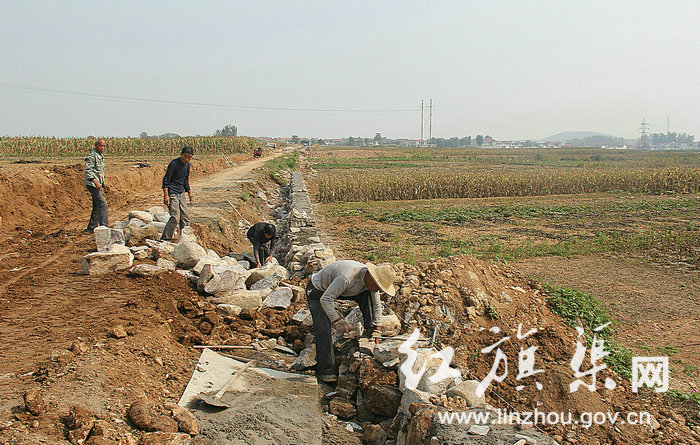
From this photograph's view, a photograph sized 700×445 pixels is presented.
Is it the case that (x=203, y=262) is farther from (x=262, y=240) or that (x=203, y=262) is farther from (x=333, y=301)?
(x=333, y=301)

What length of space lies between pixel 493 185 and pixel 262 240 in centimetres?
1743

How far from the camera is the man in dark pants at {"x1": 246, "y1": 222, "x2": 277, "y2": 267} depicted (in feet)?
24.5

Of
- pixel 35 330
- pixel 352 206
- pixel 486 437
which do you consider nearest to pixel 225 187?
pixel 352 206

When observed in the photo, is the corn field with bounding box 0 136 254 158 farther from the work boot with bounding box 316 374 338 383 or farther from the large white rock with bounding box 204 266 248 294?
the work boot with bounding box 316 374 338 383

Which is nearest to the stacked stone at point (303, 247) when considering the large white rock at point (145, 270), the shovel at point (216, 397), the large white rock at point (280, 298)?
the large white rock at point (280, 298)

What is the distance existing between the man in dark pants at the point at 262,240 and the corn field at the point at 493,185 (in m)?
12.0

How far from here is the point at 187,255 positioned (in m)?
7.00

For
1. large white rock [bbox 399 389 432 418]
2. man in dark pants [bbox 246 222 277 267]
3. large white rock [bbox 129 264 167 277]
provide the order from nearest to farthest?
large white rock [bbox 399 389 432 418], large white rock [bbox 129 264 167 277], man in dark pants [bbox 246 222 277 267]

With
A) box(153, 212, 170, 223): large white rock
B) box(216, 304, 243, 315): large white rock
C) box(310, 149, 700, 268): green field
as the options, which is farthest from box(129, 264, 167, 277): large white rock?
box(310, 149, 700, 268): green field

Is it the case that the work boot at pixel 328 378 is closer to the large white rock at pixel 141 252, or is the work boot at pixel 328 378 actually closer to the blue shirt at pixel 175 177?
the large white rock at pixel 141 252

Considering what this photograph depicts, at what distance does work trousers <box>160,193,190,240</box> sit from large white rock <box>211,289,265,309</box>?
2.27 m

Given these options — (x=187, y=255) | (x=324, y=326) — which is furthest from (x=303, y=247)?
(x=324, y=326)

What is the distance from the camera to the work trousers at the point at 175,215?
25.1 feet

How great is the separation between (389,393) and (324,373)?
2.67 feet
